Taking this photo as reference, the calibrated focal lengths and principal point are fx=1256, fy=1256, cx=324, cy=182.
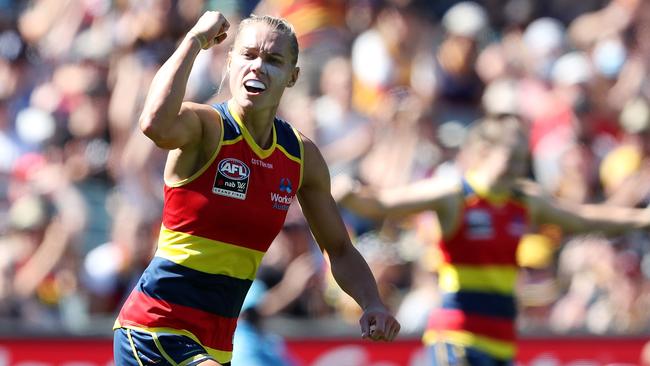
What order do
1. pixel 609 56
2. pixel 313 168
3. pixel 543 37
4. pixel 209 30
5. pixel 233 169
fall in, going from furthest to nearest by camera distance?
pixel 543 37
pixel 609 56
pixel 313 168
pixel 233 169
pixel 209 30

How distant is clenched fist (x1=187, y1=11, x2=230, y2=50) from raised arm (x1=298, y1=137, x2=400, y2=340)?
0.81m

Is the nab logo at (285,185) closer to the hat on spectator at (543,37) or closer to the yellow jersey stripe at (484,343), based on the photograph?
the yellow jersey stripe at (484,343)

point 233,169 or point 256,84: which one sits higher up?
point 256,84

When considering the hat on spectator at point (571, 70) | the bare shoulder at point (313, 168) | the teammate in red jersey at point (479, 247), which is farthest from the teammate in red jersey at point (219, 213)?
the hat on spectator at point (571, 70)

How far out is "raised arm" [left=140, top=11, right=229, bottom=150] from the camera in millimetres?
5051

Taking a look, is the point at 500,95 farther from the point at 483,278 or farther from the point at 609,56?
the point at 609,56

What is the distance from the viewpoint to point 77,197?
435 inches

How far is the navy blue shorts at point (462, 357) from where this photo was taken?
28.4 feet

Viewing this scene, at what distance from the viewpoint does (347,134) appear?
12.1 meters

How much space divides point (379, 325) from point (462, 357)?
3.14 m

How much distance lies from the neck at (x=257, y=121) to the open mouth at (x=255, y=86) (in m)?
0.09

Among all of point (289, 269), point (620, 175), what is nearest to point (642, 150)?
point (620, 175)

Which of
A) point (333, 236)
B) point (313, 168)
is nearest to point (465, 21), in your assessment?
point (333, 236)

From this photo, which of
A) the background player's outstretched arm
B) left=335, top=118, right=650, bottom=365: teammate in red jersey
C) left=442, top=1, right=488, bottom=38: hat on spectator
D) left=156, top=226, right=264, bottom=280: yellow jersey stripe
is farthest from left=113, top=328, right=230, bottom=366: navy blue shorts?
left=442, top=1, right=488, bottom=38: hat on spectator
